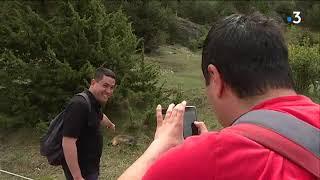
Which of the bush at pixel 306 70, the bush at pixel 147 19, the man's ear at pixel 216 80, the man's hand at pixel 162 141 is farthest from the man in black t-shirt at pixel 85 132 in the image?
the bush at pixel 147 19

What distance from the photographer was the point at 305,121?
1.55 metres

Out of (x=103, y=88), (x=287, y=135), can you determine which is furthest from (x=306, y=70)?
(x=287, y=135)

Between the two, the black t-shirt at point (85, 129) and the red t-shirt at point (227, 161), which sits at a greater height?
the red t-shirt at point (227, 161)

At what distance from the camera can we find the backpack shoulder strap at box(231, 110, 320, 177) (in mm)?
1471

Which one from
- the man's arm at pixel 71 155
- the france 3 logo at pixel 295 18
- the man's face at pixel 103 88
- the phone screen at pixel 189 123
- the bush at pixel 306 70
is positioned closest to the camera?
the phone screen at pixel 189 123

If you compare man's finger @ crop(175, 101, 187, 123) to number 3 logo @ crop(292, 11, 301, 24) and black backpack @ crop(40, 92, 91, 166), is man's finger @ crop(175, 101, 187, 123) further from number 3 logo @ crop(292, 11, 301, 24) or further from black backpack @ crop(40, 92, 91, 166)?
number 3 logo @ crop(292, 11, 301, 24)

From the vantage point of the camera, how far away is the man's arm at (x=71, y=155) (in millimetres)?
4305

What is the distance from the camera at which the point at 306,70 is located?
1425cm

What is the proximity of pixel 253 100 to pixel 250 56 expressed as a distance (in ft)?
0.44

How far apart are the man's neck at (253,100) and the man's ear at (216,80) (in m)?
0.06

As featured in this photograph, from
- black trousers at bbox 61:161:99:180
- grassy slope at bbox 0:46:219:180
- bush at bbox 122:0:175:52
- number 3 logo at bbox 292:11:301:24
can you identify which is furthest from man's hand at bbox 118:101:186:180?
number 3 logo at bbox 292:11:301:24

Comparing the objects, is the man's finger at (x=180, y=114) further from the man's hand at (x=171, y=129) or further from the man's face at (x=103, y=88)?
the man's face at (x=103, y=88)

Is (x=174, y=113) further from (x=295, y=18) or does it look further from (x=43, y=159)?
(x=295, y=18)

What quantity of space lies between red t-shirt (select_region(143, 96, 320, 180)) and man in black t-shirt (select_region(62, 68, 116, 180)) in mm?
2865
